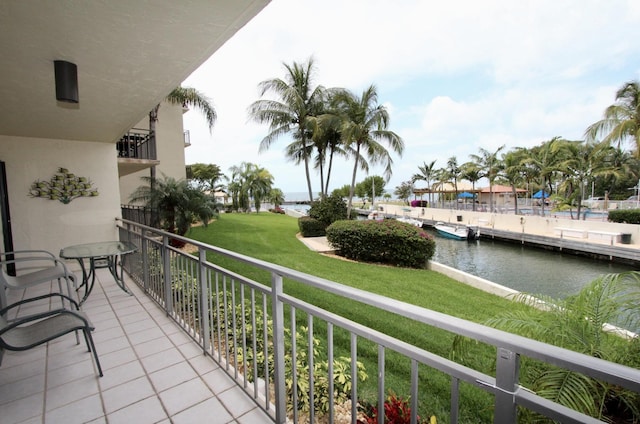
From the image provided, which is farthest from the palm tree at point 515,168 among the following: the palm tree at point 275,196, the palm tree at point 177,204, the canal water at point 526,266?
the palm tree at point 177,204

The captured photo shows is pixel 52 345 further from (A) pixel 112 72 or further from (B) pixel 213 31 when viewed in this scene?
(B) pixel 213 31

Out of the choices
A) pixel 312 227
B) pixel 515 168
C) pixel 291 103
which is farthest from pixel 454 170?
pixel 312 227

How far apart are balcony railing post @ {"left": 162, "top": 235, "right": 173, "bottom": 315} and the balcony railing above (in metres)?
7.11

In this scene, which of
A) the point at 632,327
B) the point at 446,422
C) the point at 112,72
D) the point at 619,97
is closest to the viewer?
the point at 632,327

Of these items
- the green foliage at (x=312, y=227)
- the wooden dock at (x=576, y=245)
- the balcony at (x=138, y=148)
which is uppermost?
the balcony at (x=138, y=148)

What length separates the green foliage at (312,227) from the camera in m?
13.1

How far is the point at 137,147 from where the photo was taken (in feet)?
29.7

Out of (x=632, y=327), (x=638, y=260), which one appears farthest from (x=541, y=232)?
(x=632, y=327)

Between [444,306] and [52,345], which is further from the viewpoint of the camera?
[444,306]

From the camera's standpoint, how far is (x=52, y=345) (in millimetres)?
2688

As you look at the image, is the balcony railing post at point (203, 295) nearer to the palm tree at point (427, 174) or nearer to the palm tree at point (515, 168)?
the palm tree at point (515, 168)

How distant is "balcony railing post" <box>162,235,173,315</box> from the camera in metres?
3.04

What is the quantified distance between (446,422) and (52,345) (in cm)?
358

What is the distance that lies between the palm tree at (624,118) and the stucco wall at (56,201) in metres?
16.7
